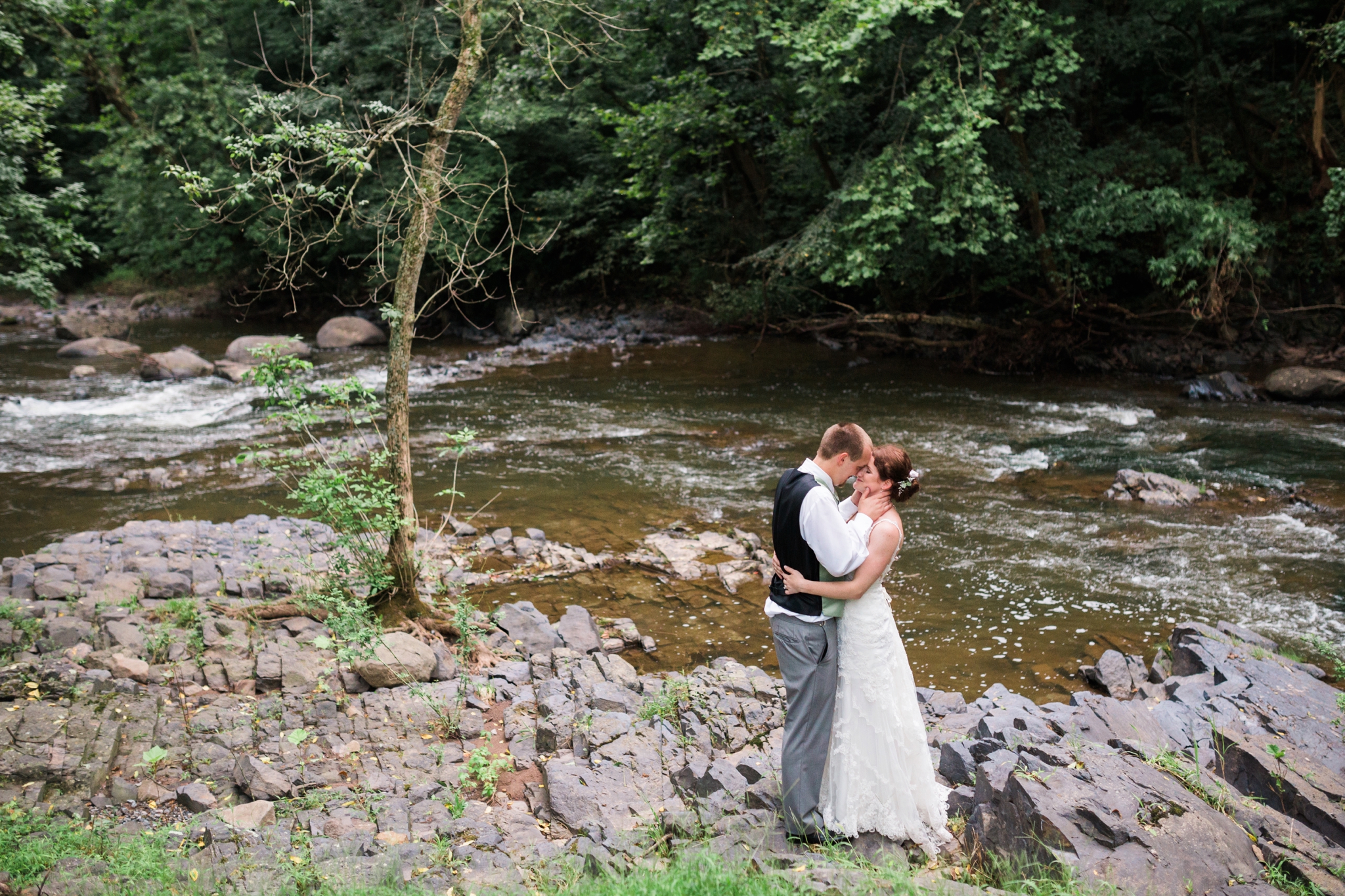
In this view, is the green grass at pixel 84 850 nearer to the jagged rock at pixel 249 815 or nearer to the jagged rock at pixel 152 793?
the jagged rock at pixel 249 815

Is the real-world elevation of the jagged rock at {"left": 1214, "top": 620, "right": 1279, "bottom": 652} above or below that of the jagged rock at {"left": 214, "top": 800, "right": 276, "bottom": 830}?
above

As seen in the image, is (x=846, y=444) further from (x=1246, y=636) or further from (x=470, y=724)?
(x=1246, y=636)

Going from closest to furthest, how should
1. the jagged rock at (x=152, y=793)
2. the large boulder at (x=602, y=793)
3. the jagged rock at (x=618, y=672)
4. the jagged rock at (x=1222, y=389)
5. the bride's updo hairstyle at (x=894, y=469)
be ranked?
the bride's updo hairstyle at (x=894, y=469) → the large boulder at (x=602, y=793) → the jagged rock at (x=152, y=793) → the jagged rock at (x=618, y=672) → the jagged rock at (x=1222, y=389)

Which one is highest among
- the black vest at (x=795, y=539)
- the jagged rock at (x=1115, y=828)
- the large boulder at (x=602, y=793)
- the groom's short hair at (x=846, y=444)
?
the groom's short hair at (x=846, y=444)

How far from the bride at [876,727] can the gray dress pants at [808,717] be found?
0.16 feet

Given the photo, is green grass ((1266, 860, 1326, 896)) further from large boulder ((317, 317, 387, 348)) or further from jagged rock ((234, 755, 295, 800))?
large boulder ((317, 317, 387, 348))

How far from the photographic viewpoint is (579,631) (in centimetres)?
693

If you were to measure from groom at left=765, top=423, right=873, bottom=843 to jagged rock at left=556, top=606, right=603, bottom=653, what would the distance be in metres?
2.86

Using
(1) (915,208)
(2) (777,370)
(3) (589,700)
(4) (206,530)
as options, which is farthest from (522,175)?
(3) (589,700)

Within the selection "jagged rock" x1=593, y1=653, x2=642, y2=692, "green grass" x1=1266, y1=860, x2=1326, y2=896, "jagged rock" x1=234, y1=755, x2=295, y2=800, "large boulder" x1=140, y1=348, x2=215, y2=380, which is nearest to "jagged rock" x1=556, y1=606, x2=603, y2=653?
"jagged rock" x1=593, y1=653, x2=642, y2=692

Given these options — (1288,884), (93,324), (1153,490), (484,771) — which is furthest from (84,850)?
(93,324)

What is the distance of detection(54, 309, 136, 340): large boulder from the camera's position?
23875mm

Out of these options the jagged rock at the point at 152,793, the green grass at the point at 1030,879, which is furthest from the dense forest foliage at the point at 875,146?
the green grass at the point at 1030,879

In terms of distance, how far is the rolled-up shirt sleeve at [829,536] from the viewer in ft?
12.7
